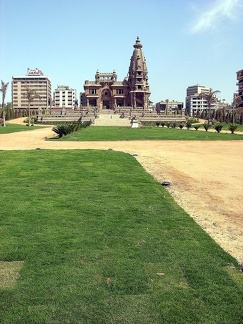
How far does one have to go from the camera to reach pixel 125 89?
13650 cm

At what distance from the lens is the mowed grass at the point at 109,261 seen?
541cm

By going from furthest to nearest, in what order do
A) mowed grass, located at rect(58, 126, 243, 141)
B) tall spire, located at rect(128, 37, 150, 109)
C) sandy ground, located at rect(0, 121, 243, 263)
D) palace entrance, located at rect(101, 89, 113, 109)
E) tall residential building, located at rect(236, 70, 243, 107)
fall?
tall residential building, located at rect(236, 70, 243, 107)
palace entrance, located at rect(101, 89, 113, 109)
tall spire, located at rect(128, 37, 150, 109)
mowed grass, located at rect(58, 126, 243, 141)
sandy ground, located at rect(0, 121, 243, 263)

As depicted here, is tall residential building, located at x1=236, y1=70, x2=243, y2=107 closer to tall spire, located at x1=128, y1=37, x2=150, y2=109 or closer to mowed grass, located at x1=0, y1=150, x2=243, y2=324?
tall spire, located at x1=128, y1=37, x2=150, y2=109

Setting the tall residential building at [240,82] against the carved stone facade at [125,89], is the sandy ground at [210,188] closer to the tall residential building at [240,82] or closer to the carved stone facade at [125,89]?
the carved stone facade at [125,89]

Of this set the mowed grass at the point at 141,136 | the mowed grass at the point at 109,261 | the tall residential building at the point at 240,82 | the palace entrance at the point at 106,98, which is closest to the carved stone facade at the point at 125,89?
the palace entrance at the point at 106,98

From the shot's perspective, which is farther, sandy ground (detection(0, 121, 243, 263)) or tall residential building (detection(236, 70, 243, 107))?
tall residential building (detection(236, 70, 243, 107))

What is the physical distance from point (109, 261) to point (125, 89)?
133 metres

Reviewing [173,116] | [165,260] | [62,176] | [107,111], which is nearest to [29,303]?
[165,260]

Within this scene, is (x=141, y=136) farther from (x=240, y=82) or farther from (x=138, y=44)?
(x=240, y=82)

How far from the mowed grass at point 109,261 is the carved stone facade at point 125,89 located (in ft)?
402

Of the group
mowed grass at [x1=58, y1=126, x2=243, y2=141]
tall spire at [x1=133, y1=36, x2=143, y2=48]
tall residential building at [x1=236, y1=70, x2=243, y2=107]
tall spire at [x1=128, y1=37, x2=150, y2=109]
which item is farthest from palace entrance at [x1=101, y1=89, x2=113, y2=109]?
mowed grass at [x1=58, y1=126, x2=243, y2=141]

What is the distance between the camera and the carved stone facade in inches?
5241

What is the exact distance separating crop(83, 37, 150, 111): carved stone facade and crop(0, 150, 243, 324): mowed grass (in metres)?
123

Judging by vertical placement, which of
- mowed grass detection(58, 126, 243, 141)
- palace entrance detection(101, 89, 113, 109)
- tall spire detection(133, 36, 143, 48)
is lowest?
mowed grass detection(58, 126, 243, 141)
